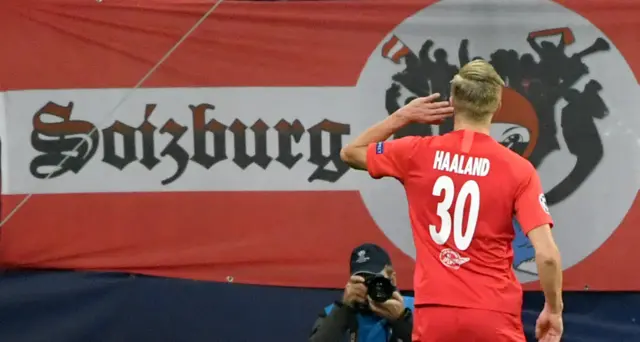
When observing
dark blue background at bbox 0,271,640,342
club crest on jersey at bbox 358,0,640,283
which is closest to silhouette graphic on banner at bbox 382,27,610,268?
club crest on jersey at bbox 358,0,640,283

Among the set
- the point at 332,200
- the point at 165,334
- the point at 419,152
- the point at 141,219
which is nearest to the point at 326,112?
the point at 332,200

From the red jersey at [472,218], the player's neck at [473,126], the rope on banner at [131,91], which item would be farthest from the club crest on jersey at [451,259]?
the rope on banner at [131,91]

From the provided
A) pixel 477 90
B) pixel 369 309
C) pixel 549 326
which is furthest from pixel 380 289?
pixel 477 90

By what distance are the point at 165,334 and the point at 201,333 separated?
0.49 ft

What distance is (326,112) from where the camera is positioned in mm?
3992

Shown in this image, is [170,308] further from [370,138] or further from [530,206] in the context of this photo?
[530,206]

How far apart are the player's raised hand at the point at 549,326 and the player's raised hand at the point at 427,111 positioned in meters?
0.59

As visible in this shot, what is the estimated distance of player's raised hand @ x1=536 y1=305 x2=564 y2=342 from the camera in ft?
8.32

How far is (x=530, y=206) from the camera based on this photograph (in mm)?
2514

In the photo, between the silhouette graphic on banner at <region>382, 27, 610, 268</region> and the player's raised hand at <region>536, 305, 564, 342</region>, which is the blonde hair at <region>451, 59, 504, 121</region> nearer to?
the player's raised hand at <region>536, 305, 564, 342</region>

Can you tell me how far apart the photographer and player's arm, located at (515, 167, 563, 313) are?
2.68 ft

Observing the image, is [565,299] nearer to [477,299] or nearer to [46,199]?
[477,299]

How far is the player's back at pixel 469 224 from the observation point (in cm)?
254

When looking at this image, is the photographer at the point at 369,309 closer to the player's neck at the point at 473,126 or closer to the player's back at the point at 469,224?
the player's back at the point at 469,224
